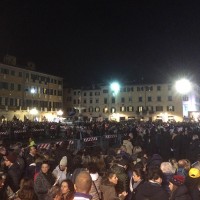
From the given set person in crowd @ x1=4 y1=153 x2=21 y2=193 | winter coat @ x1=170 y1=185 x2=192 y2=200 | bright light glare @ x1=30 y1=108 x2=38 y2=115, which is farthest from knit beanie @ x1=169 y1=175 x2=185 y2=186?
bright light glare @ x1=30 y1=108 x2=38 y2=115

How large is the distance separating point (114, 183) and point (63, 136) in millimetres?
25150

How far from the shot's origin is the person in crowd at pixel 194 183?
20.7ft

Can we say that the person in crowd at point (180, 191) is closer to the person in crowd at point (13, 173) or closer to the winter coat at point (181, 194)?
the winter coat at point (181, 194)

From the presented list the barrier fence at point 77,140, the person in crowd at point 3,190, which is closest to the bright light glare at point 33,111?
the barrier fence at point 77,140

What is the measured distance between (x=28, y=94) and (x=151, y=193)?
68.5 meters

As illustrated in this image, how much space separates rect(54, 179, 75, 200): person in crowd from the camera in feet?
17.9

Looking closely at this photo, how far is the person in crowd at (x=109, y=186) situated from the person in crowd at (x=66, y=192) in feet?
3.28

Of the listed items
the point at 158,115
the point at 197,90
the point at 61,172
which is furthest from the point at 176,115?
the point at 61,172

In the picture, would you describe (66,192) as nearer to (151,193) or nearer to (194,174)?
(151,193)

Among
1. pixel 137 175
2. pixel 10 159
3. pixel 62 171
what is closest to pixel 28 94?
pixel 10 159

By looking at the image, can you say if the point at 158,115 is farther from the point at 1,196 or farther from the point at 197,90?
the point at 1,196

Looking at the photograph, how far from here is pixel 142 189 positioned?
19.9 feet

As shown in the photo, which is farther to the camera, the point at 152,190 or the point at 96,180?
the point at 96,180

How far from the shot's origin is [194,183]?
6512mm
